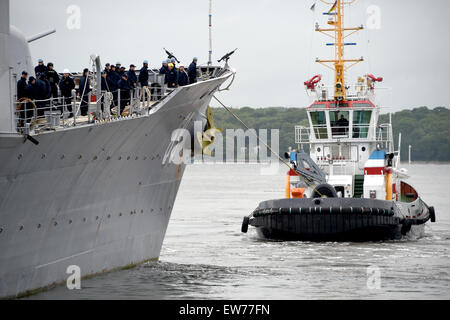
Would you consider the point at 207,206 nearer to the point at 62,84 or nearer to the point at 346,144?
the point at 346,144

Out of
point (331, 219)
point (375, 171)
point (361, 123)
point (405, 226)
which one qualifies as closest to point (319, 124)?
point (361, 123)

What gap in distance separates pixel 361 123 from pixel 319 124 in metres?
1.64

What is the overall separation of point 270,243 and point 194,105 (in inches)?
358

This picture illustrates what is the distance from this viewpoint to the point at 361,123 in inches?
1241

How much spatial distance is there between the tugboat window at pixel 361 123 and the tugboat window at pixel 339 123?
0.33m

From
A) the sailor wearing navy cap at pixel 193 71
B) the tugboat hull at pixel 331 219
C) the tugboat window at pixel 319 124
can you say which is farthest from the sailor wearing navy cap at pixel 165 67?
the tugboat window at pixel 319 124

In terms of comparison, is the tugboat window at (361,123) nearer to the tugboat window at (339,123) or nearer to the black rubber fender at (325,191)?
the tugboat window at (339,123)

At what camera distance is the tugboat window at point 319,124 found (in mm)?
31562

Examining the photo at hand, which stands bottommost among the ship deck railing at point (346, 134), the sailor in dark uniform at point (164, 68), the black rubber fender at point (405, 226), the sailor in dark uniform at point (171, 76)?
the black rubber fender at point (405, 226)

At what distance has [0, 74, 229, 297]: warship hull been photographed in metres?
13.0

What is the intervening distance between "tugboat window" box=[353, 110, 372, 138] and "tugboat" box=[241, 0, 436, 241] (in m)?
0.04

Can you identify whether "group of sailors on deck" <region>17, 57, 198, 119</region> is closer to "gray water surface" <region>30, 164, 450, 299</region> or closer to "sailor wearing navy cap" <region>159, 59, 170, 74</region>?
"sailor wearing navy cap" <region>159, 59, 170, 74</region>

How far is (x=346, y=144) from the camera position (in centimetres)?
3139

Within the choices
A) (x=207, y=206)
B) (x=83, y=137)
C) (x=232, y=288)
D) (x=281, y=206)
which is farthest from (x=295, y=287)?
(x=207, y=206)
